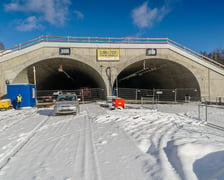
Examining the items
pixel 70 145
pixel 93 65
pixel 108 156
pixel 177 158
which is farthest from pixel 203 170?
pixel 93 65

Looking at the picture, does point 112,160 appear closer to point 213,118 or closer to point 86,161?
point 86,161

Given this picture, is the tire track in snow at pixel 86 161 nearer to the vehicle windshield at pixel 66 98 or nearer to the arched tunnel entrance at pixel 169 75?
the vehicle windshield at pixel 66 98

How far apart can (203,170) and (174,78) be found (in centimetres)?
2328

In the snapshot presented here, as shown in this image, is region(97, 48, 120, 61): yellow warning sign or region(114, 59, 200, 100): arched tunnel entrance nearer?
region(97, 48, 120, 61): yellow warning sign

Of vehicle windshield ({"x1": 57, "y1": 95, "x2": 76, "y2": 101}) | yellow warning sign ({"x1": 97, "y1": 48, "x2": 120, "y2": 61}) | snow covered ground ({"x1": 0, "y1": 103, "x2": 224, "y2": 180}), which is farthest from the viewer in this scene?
yellow warning sign ({"x1": 97, "y1": 48, "x2": 120, "y2": 61})

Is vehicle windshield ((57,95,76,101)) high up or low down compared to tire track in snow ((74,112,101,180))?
up

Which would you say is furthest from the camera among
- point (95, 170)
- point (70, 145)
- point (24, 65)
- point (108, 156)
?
point (24, 65)

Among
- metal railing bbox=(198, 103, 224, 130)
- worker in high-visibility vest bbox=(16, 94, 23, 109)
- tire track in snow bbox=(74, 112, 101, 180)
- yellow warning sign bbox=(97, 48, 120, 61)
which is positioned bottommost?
metal railing bbox=(198, 103, 224, 130)

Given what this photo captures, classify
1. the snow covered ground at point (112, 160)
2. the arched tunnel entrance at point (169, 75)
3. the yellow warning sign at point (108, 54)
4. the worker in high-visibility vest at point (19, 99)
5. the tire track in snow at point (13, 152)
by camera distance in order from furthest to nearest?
the arched tunnel entrance at point (169, 75) < the yellow warning sign at point (108, 54) < the worker in high-visibility vest at point (19, 99) < the tire track in snow at point (13, 152) < the snow covered ground at point (112, 160)

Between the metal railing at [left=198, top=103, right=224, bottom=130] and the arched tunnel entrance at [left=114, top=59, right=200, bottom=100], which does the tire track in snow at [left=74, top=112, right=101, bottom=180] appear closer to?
the metal railing at [left=198, top=103, right=224, bottom=130]

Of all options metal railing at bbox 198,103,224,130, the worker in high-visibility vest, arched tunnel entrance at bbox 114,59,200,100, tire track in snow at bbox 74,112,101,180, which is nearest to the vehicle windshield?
the worker in high-visibility vest

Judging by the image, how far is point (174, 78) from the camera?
949 inches

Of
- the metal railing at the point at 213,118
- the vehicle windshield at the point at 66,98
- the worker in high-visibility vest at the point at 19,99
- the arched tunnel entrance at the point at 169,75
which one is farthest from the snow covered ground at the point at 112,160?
the arched tunnel entrance at the point at 169,75

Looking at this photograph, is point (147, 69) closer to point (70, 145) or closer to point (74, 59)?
point (74, 59)
